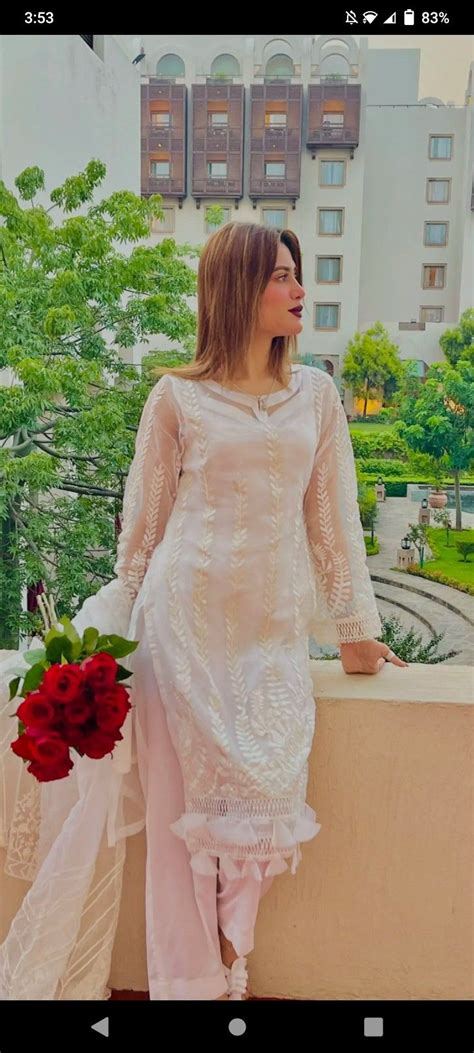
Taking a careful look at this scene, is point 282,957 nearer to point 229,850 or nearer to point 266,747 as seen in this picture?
point 229,850

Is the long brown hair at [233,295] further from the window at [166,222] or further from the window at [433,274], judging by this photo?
the window at [166,222]

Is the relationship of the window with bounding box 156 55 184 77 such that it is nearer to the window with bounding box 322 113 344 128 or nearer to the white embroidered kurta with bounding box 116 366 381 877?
the window with bounding box 322 113 344 128

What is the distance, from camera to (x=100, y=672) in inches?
45.9

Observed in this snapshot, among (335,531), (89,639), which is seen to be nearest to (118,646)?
(89,639)

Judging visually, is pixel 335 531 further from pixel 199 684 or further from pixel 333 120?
pixel 333 120

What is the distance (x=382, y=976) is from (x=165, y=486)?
978 mm

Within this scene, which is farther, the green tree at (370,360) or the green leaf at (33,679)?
the green tree at (370,360)

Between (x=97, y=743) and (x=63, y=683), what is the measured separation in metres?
0.10

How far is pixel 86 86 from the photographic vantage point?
312 centimetres

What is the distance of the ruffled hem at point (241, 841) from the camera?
47.0 inches

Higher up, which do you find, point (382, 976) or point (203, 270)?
point (203, 270)

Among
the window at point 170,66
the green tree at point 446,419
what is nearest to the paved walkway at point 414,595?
the green tree at point 446,419

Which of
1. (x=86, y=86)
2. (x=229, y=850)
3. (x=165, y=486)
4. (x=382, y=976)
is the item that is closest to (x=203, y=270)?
(x=165, y=486)

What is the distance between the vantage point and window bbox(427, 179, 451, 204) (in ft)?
9.10
